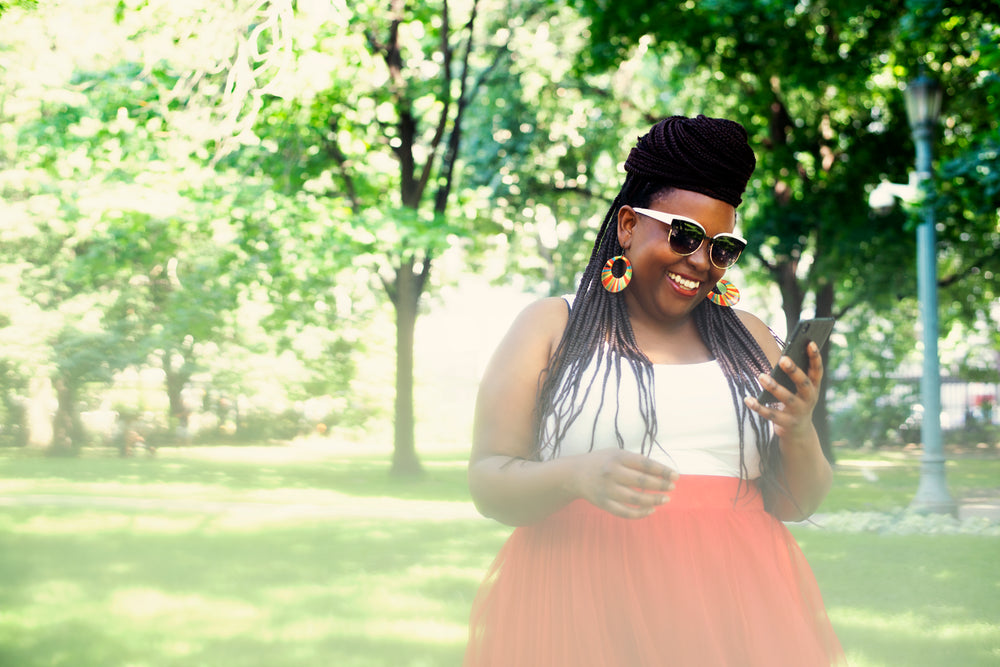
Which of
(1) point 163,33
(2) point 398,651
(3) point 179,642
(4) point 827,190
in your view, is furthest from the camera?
(4) point 827,190

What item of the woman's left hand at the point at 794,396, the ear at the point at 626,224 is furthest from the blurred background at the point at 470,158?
the woman's left hand at the point at 794,396

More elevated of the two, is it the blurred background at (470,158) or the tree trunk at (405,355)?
the blurred background at (470,158)

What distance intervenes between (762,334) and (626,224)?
1.47ft

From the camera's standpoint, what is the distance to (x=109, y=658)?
5.75m

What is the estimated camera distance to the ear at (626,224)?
2041mm

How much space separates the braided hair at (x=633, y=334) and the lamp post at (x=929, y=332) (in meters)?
9.70

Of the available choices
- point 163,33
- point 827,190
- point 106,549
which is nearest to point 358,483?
point 106,549

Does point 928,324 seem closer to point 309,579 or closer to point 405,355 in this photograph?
point 309,579

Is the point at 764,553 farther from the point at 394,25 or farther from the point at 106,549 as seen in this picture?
the point at 394,25

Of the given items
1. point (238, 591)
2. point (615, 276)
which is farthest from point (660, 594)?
point (238, 591)

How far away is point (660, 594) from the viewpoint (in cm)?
186

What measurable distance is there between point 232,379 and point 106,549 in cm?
2002

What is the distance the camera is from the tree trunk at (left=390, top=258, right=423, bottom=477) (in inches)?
650

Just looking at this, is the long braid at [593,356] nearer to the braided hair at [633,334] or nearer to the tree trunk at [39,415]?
the braided hair at [633,334]
